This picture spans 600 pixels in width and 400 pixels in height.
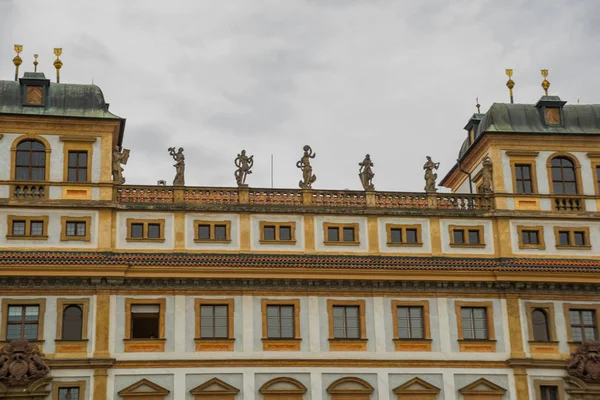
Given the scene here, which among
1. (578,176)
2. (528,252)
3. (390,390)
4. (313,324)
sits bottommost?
(390,390)

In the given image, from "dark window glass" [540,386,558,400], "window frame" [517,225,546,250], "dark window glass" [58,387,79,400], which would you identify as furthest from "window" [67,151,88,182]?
"dark window glass" [540,386,558,400]

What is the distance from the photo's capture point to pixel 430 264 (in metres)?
54.5

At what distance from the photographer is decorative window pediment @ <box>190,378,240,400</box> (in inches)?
2002

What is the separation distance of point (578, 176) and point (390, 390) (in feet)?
54.2

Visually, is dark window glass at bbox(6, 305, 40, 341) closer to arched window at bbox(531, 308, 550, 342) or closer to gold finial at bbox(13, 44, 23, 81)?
gold finial at bbox(13, 44, 23, 81)

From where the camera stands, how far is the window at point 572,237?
56719 millimetres

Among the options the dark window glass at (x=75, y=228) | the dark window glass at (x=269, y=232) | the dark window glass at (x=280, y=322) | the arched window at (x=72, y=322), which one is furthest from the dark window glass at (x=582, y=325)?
the dark window glass at (x=75, y=228)

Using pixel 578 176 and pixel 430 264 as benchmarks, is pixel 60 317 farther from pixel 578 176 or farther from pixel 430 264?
pixel 578 176

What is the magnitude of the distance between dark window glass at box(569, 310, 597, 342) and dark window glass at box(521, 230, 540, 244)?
14.0ft

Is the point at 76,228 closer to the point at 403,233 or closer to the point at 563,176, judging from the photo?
the point at 403,233

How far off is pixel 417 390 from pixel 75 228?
18.9 m

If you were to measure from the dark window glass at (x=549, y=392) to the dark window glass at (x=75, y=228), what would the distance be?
24509 millimetres

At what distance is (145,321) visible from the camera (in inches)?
2063

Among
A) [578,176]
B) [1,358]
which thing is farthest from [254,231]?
[578,176]
